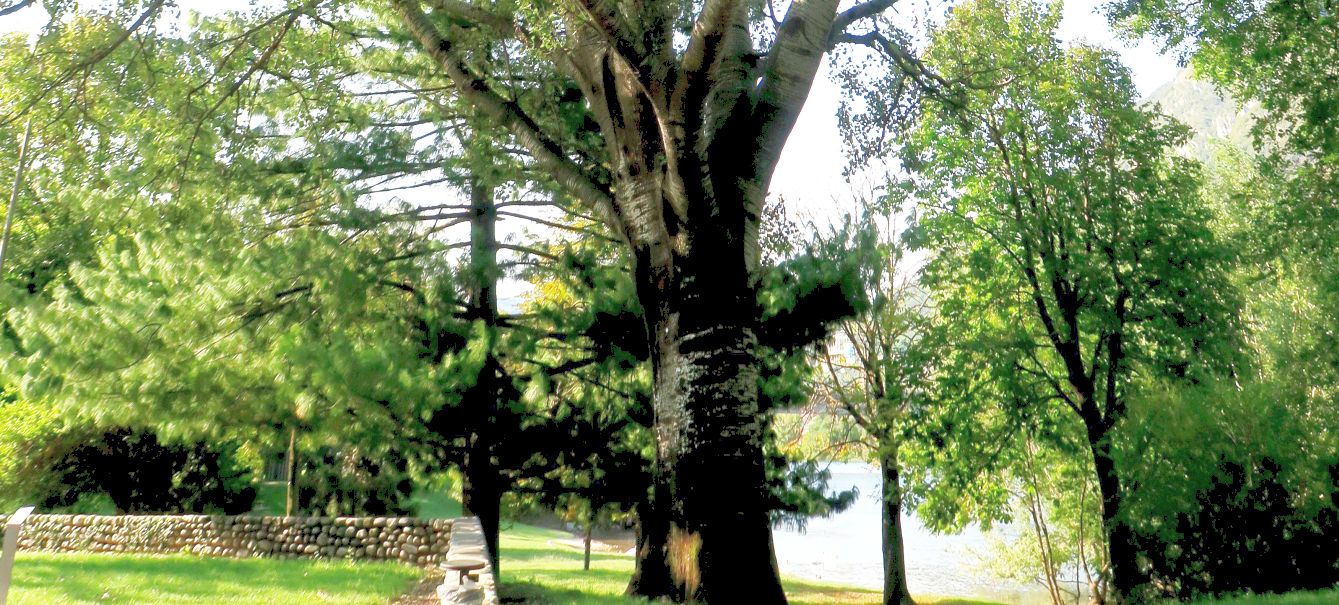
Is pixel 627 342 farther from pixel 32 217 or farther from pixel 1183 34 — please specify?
pixel 32 217

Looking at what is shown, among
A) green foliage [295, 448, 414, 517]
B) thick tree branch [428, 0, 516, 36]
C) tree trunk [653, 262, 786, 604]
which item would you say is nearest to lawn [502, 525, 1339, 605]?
tree trunk [653, 262, 786, 604]

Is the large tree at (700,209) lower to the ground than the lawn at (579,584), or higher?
higher

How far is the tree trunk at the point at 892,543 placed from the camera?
66.9ft

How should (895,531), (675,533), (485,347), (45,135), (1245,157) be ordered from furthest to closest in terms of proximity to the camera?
(1245,157)
(895,531)
(485,347)
(45,135)
(675,533)

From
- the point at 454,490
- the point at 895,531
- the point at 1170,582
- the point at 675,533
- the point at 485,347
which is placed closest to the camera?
the point at 675,533

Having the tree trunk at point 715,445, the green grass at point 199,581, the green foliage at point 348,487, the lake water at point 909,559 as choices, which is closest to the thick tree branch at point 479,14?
the tree trunk at point 715,445

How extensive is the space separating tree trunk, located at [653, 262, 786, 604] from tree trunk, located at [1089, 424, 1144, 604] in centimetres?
898

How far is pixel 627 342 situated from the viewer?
11516mm

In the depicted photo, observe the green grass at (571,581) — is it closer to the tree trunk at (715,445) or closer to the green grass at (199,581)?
the tree trunk at (715,445)

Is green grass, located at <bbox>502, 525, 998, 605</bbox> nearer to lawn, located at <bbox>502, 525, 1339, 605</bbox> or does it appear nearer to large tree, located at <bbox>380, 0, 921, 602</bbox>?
lawn, located at <bbox>502, 525, 1339, 605</bbox>

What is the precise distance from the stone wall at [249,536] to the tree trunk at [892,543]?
1118cm

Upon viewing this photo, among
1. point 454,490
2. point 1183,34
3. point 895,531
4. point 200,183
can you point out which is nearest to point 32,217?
point 454,490

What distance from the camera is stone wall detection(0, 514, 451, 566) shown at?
11781 mm

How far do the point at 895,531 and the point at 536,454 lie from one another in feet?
33.6
